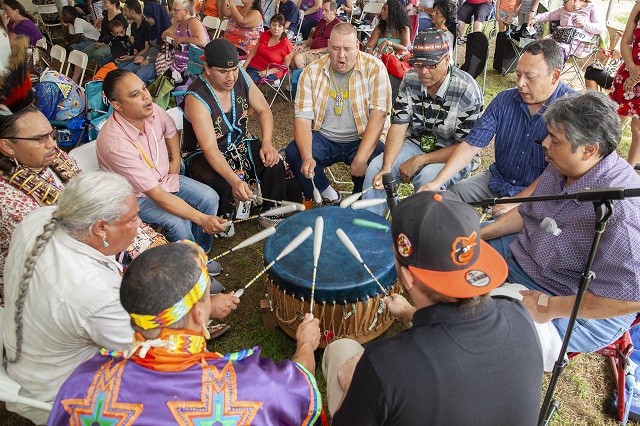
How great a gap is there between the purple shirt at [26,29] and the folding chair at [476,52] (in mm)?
6514

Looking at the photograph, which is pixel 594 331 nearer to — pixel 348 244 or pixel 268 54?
pixel 348 244

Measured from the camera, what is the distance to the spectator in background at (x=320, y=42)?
7195 mm

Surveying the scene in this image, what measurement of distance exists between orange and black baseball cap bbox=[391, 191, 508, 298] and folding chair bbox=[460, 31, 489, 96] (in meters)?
5.43

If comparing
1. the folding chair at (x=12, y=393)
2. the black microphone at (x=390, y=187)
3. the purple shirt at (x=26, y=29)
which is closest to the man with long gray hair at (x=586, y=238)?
the black microphone at (x=390, y=187)

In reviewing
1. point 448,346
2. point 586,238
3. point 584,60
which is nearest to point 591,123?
point 586,238

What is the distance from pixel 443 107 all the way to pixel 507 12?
18.4ft

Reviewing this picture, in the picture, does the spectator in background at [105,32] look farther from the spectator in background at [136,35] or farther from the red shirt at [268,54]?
the red shirt at [268,54]

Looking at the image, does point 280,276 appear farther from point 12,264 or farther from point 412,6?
point 412,6

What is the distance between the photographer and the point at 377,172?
4051 mm

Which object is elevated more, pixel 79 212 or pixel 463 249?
pixel 463 249

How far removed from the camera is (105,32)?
314 inches

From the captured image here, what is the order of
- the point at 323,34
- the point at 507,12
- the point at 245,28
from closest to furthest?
the point at 245,28
the point at 323,34
the point at 507,12

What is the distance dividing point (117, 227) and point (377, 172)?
2.30 metres

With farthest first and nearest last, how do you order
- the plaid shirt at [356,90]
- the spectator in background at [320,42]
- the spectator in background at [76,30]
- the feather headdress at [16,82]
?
the spectator in background at [76,30] < the spectator in background at [320,42] < the plaid shirt at [356,90] < the feather headdress at [16,82]
